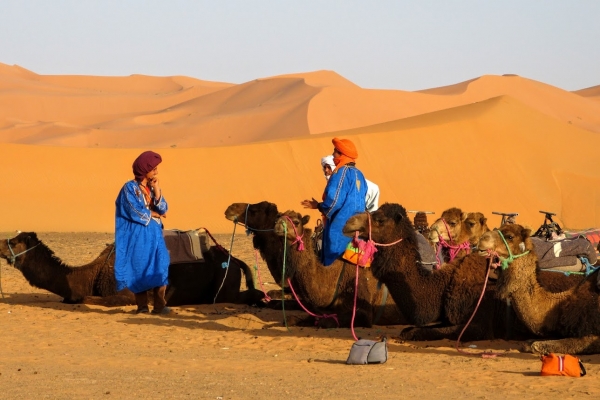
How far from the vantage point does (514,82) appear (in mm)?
82812

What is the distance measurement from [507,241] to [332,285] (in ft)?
9.06

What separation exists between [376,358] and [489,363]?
886 mm

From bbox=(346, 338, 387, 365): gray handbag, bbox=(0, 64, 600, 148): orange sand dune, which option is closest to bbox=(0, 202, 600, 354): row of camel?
bbox=(346, 338, 387, 365): gray handbag

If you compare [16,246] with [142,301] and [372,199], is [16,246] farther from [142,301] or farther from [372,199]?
[372,199]

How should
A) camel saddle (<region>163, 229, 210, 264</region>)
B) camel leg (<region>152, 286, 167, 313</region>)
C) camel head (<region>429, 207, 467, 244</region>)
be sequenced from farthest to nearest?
camel saddle (<region>163, 229, 210, 264</region>) < camel leg (<region>152, 286, 167, 313</region>) < camel head (<region>429, 207, 467, 244</region>)

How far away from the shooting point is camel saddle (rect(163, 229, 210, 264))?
526 inches

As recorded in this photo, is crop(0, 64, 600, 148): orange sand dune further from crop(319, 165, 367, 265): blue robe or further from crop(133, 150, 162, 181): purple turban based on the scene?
crop(319, 165, 367, 265): blue robe

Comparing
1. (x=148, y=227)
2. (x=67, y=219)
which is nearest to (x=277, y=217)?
(x=148, y=227)

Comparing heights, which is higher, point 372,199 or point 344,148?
point 344,148

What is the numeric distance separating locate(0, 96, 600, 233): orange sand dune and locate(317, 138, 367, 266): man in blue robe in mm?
20825

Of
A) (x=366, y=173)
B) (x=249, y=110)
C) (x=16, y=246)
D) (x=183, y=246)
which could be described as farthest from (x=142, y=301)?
(x=249, y=110)

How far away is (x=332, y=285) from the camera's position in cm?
1119

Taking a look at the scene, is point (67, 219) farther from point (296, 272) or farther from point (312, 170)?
point (296, 272)

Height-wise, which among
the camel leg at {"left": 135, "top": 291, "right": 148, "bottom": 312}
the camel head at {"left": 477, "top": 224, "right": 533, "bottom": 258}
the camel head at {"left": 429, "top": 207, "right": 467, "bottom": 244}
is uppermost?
the camel head at {"left": 429, "top": 207, "right": 467, "bottom": 244}
